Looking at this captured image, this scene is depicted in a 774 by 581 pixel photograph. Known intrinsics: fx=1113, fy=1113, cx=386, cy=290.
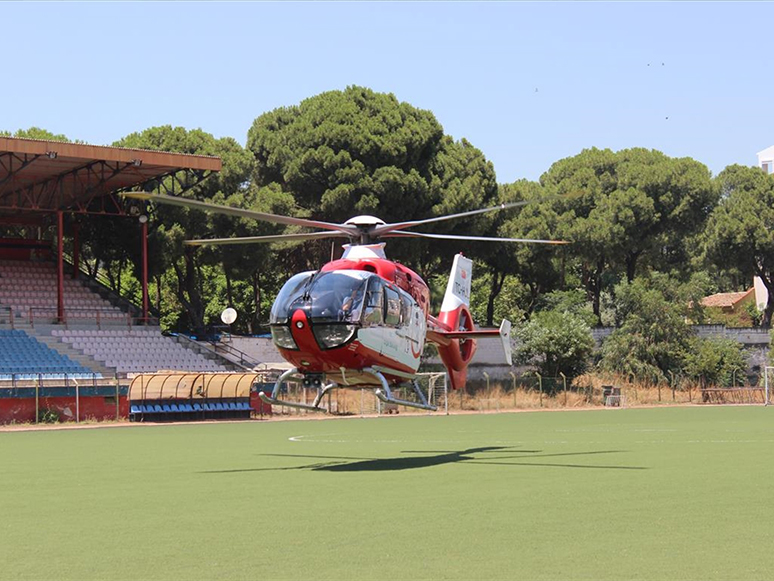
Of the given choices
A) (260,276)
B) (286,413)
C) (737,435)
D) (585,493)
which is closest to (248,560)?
(585,493)

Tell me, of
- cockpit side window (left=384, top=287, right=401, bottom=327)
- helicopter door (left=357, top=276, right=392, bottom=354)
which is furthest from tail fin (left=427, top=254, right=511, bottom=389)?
helicopter door (left=357, top=276, right=392, bottom=354)

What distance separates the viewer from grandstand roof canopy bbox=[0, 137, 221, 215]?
4169 cm

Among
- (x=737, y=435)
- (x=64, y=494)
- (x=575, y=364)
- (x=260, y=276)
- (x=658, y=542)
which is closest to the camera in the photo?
(x=658, y=542)

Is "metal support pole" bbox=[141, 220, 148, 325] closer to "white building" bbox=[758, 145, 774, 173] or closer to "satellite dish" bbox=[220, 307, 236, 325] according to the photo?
"satellite dish" bbox=[220, 307, 236, 325]

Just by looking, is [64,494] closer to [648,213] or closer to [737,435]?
[737,435]

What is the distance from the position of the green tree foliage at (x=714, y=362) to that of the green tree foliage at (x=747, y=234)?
545 inches

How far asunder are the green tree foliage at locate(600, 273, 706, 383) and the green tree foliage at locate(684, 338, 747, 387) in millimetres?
502

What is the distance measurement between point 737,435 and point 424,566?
61.3ft

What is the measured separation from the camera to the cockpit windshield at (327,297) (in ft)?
60.0

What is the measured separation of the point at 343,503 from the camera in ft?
43.9

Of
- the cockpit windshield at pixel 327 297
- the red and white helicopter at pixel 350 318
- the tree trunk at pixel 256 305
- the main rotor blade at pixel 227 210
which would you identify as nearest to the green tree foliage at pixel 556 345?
the tree trunk at pixel 256 305

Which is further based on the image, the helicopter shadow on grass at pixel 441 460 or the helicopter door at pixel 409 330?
the helicopter door at pixel 409 330

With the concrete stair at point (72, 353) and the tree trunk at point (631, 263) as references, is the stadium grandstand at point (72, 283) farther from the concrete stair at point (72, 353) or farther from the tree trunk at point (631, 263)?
the tree trunk at point (631, 263)

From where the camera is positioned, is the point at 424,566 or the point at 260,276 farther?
the point at 260,276
